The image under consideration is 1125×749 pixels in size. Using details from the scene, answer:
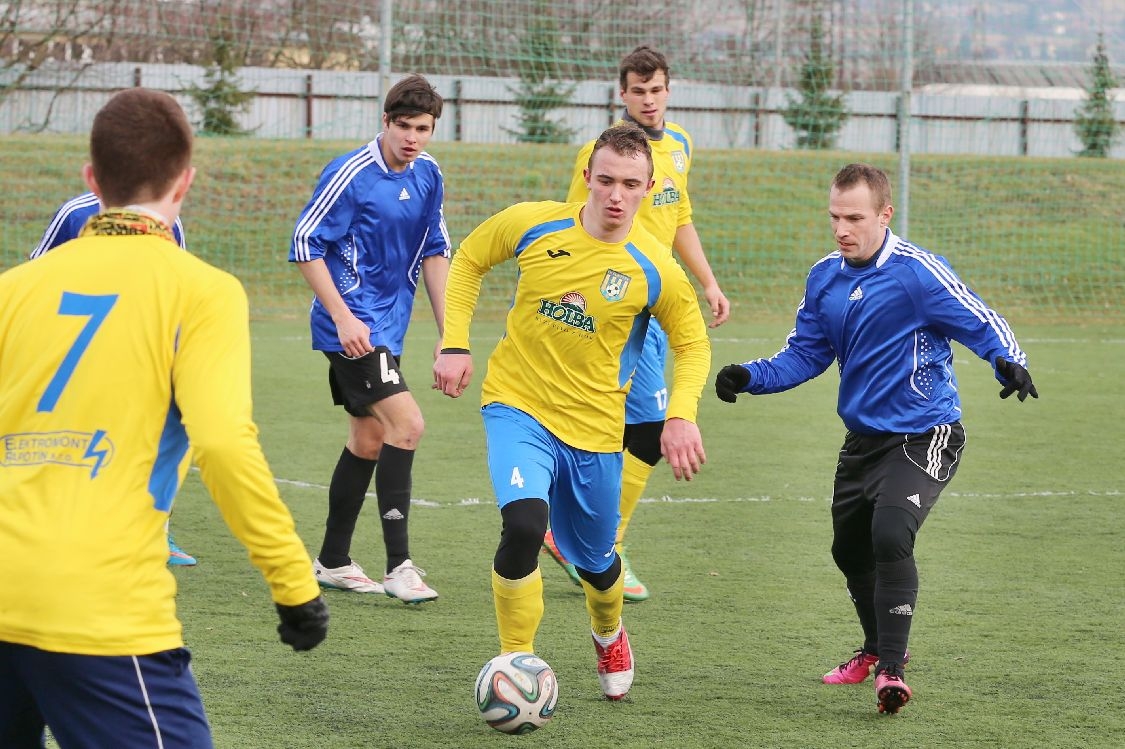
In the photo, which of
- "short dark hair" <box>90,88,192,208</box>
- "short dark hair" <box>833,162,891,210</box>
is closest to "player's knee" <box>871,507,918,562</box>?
"short dark hair" <box>833,162,891,210</box>

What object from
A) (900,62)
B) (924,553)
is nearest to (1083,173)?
(900,62)

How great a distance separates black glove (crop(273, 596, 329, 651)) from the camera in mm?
2611

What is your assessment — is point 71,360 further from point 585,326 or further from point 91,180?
point 585,326

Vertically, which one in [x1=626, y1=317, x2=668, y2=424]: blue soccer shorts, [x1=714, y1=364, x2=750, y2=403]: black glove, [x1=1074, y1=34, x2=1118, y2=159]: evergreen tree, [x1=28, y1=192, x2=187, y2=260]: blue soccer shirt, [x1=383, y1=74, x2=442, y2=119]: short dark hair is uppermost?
[x1=1074, y1=34, x2=1118, y2=159]: evergreen tree

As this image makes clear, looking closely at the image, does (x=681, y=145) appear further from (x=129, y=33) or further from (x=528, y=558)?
→ (x=129, y=33)

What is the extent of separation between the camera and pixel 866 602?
196 inches

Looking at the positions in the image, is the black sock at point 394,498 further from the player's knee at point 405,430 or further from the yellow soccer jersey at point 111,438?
the yellow soccer jersey at point 111,438

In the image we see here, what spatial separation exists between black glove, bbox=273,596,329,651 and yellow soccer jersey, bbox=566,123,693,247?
3.80 m

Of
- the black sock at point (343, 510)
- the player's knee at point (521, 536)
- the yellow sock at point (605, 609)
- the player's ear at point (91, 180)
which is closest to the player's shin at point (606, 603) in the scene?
the yellow sock at point (605, 609)

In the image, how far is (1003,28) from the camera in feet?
62.3

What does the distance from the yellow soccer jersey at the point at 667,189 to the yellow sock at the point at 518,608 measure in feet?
7.61

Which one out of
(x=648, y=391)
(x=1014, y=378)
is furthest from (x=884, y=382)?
Answer: (x=648, y=391)

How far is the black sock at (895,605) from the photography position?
14.8 feet

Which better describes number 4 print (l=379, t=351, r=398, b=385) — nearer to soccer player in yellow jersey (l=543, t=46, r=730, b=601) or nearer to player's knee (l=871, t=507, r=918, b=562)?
soccer player in yellow jersey (l=543, t=46, r=730, b=601)
